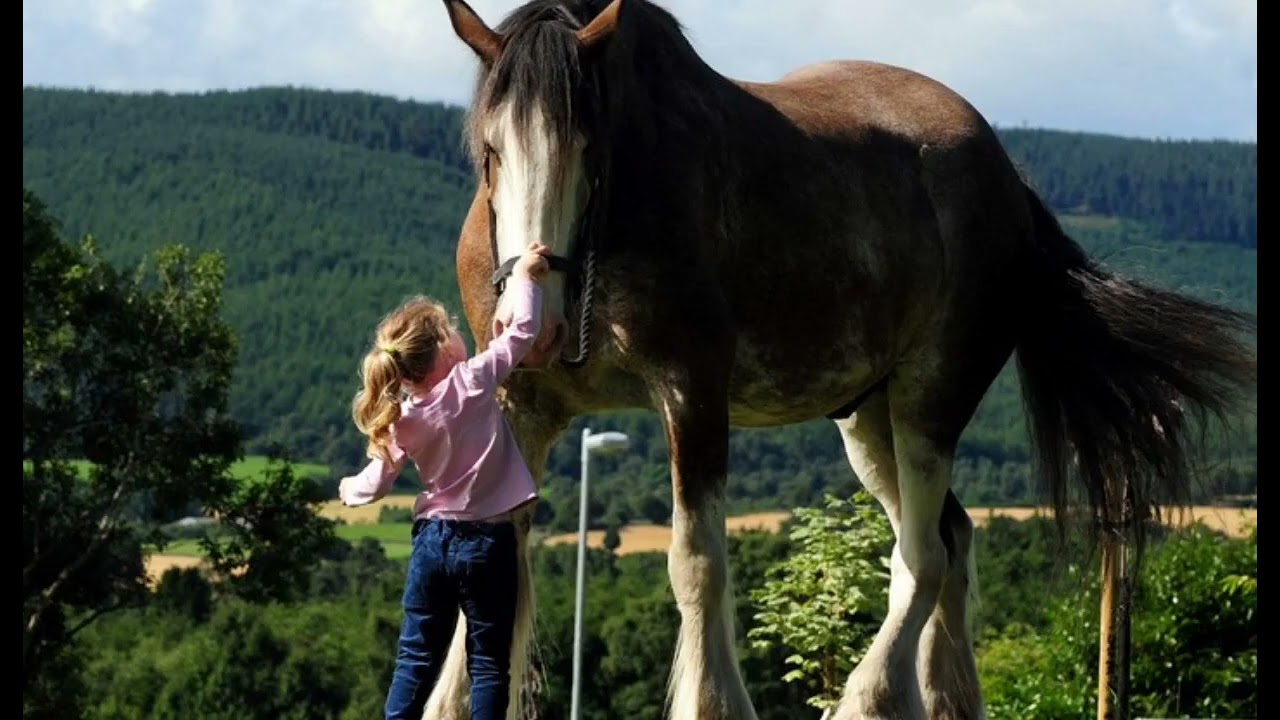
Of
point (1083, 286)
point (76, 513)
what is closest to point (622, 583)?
point (76, 513)

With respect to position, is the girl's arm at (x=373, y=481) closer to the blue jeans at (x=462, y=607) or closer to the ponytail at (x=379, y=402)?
the ponytail at (x=379, y=402)

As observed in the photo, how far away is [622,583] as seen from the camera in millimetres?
54250

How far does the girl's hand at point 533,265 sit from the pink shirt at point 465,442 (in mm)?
25

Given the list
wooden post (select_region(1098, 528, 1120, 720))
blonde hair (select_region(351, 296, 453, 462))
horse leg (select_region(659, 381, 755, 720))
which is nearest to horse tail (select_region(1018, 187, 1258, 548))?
wooden post (select_region(1098, 528, 1120, 720))

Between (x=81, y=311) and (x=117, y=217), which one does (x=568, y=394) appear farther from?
(x=117, y=217)

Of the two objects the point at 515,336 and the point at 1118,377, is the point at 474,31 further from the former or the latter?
the point at 1118,377

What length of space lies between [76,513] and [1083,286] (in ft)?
88.2

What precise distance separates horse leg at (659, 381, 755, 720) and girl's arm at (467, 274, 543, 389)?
69 cm

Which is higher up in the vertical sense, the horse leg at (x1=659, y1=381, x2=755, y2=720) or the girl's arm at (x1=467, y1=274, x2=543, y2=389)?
the girl's arm at (x1=467, y1=274, x2=543, y2=389)

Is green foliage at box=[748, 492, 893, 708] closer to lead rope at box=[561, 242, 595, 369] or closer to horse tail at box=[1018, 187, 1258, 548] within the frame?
horse tail at box=[1018, 187, 1258, 548]

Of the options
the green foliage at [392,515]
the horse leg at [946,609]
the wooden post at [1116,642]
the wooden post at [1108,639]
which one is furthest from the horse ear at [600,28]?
the green foliage at [392,515]

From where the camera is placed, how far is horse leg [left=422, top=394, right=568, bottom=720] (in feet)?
23.2

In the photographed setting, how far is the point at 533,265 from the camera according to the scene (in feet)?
20.5

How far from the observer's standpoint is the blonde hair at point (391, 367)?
6.21 metres
